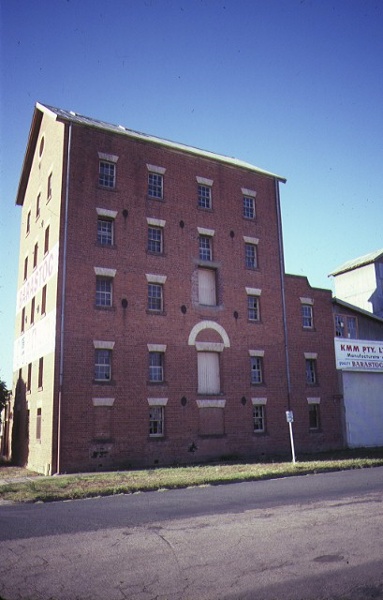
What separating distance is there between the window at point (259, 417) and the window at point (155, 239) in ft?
33.3

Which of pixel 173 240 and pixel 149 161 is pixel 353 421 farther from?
pixel 149 161

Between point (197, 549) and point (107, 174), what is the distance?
2178 cm

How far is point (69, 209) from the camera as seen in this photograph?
24.2 metres

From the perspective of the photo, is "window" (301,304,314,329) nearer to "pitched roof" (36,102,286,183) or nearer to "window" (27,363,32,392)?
"pitched roof" (36,102,286,183)

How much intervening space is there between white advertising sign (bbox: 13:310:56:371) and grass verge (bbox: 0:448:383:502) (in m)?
5.96

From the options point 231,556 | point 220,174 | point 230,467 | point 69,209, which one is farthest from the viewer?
point 220,174

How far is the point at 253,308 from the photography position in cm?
2861

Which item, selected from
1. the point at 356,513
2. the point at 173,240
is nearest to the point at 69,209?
the point at 173,240

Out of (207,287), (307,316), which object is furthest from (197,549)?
(307,316)

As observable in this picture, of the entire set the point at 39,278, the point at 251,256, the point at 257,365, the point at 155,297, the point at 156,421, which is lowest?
the point at 156,421

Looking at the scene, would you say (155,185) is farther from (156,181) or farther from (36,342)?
(36,342)

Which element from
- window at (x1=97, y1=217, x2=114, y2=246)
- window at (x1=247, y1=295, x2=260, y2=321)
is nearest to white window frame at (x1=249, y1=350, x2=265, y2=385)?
window at (x1=247, y1=295, x2=260, y2=321)

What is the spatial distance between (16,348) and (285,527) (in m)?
25.3

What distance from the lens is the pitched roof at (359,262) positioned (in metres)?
38.7
